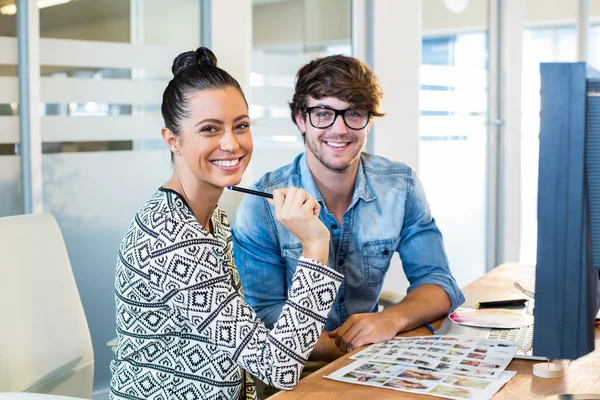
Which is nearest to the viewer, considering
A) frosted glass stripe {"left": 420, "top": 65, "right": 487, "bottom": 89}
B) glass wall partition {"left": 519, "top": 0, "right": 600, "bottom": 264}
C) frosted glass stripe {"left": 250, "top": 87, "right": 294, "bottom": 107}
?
frosted glass stripe {"left": 250, "top": 87, "right": 294, "bottom": 107}

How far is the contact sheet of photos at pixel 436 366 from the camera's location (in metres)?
1.17

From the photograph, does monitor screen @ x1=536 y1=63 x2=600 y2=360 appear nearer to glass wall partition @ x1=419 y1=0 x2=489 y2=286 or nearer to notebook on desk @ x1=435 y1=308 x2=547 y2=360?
notebook on desk @ x1=435 y1=308 x2=547 y2=360

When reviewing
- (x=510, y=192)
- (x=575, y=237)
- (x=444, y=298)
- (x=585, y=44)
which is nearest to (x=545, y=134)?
(x=575, y=237)

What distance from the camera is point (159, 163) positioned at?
2.61m

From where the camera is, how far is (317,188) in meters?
1.91

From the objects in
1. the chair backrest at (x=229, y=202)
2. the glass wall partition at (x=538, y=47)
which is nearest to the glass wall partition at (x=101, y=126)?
the chair backrest at (x=229, y=202)

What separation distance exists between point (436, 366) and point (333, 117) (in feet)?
2.65

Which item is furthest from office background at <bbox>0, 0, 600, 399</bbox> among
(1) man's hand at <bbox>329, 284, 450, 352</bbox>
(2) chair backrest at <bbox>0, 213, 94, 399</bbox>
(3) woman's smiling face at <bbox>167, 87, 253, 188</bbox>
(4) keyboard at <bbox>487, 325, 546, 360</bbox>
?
(2) chair backrest at <bbox>0, 213, 94, 399</bbox>

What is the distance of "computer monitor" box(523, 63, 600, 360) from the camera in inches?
36.1

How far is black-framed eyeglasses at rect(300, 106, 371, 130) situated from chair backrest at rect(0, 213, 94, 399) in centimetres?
70

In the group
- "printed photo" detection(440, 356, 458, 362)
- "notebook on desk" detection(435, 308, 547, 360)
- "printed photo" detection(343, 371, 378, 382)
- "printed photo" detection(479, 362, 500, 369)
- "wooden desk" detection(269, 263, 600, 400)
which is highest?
"printed photo" detection(440, 356, 458, 362)

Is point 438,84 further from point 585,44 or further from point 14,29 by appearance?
point 14,29

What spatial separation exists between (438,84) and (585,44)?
1.40 m

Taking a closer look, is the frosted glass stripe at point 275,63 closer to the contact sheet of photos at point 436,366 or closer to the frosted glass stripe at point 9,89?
the frosted glass stripe at point 9,89
